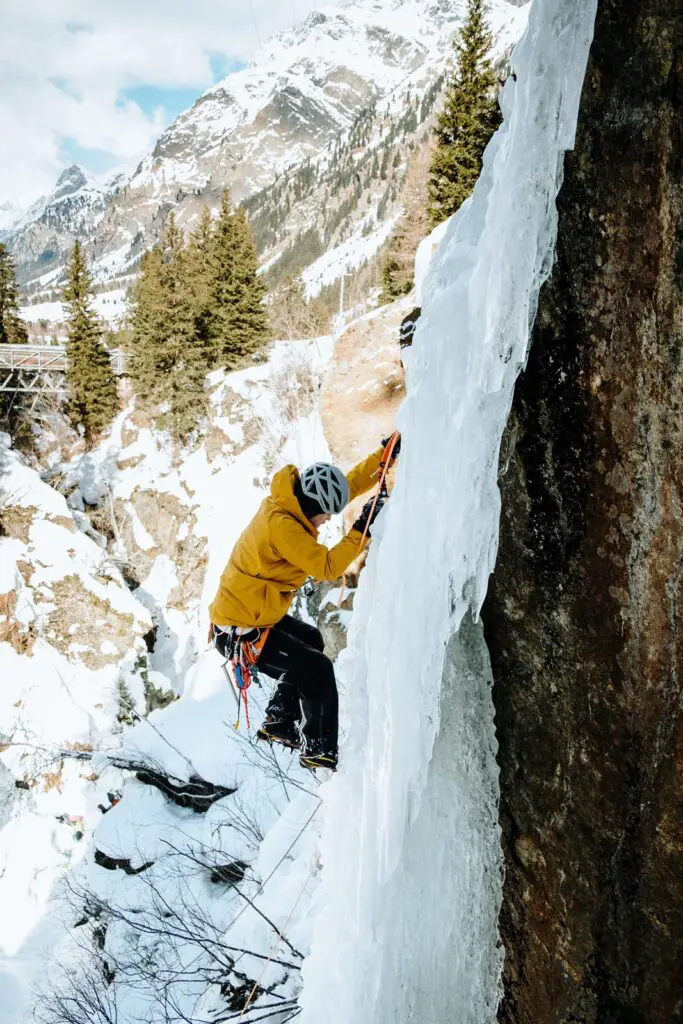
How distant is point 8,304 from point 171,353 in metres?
9.02

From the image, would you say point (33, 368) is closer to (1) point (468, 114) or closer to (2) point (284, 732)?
(1) point (468, 114)

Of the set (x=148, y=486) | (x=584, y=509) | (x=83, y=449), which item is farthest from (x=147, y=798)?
(x=83, y=449)

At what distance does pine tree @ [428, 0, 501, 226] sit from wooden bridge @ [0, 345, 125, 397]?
675 inches

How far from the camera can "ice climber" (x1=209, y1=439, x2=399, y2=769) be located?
337 centimetres

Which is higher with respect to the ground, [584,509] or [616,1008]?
[584,509]

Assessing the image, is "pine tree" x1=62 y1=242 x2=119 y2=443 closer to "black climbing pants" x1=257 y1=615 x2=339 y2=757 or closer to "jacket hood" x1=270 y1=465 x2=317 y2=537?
"black climbing pants" x1=257 y1=615 x2=339 y2=757

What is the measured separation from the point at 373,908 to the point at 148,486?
2169 centimetres

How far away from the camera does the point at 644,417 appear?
191 cm

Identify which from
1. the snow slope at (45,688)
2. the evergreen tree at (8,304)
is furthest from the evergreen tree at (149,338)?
the snow slope at (45,688)

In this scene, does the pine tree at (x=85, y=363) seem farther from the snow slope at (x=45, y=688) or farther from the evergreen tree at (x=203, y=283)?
the snow slope at (x=45, y=688)

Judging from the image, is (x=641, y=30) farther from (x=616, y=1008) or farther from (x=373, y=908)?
(x=616, y=1008)

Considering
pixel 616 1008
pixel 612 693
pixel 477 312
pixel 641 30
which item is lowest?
pixel 616 1008

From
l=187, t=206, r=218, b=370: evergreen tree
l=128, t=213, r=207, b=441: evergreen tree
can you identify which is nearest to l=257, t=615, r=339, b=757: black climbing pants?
l=128, t=213, r=207, b=441: evergreen tree

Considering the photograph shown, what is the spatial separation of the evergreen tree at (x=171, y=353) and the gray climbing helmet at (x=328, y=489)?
20353 millimetres
